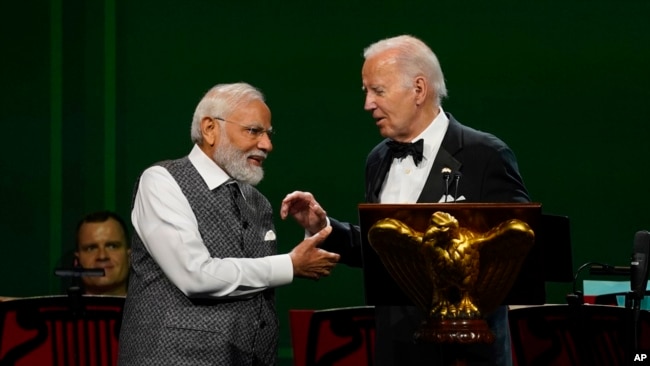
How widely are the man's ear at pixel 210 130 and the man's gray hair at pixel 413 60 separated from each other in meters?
0.52

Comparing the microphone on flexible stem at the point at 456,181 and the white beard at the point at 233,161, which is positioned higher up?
the white beard at the point at 233,161

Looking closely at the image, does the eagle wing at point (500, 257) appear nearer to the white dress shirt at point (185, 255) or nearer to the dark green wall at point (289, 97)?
the white dress shirt at point (185, 255)

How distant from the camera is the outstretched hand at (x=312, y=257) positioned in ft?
10.9

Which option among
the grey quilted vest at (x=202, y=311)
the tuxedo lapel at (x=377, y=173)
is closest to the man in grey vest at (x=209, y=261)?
the grey quilted vest at (x=202, y=311)

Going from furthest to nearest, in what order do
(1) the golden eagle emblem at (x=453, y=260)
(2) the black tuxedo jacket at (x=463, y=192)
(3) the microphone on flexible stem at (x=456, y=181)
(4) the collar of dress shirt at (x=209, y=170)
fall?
1. (4) the collar of dress shirt at (x=209, y=170)
2. (2) the black tuxedo jacket at (x=463, y=192)
3. (3) the microphone on flexible stem at (x=456, y=181)
4. (1) the golden eagle emblem at (x=453, y=260)

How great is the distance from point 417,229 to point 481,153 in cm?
86

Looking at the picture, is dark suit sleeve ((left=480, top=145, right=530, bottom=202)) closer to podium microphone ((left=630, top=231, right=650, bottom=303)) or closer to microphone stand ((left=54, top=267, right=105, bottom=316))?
podium microphone ((left=630, top=231, right=650, bottom=303))

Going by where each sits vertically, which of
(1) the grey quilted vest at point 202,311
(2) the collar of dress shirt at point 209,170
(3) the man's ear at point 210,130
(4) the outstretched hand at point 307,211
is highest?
(3) the man's ear at point 210,130

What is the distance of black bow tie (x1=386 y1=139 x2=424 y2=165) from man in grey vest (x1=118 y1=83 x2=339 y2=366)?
0.29 meters

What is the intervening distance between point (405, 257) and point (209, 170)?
1179 mm

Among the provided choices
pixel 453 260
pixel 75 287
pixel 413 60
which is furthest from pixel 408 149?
pixel 75 287

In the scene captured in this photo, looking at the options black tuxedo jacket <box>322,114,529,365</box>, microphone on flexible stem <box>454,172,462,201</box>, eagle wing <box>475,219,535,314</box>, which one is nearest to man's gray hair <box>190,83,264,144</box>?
black tuxedo jacket <box>322,114,529,365</box>

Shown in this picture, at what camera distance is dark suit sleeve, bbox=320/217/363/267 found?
341 cm

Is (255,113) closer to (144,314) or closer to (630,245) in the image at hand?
(144,314)
